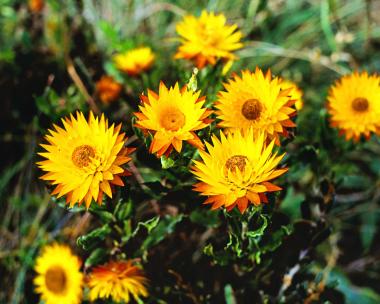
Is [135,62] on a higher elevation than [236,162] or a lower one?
higher

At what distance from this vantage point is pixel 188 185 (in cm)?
123

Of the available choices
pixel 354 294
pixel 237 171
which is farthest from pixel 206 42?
pixel 354 294

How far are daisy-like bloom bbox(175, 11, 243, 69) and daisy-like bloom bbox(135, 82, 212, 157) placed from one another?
1.11 ft

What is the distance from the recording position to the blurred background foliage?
1.27 meters

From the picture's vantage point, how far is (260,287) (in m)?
1.38

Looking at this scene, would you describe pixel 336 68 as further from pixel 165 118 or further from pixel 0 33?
pixel 0 33

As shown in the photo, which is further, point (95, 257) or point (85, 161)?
point (95, 257)

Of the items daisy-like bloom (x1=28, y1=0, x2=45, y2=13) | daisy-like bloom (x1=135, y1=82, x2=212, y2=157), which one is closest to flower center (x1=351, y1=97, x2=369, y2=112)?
daisy-like bloom (x1=135, y1=82, x2=212, y2=157)

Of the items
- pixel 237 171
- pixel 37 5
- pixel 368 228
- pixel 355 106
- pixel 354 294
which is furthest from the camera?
pixel 37 5

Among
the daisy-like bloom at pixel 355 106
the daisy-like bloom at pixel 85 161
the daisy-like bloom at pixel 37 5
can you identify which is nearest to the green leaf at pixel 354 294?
the daisy-like bloom at pixel 355 106

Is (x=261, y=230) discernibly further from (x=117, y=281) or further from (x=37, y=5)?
(x=37, y=5)

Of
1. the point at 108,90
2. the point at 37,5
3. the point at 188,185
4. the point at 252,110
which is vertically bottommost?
the point at 188,185

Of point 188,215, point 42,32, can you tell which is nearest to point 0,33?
point 42,32

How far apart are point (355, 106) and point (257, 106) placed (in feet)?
1.40
